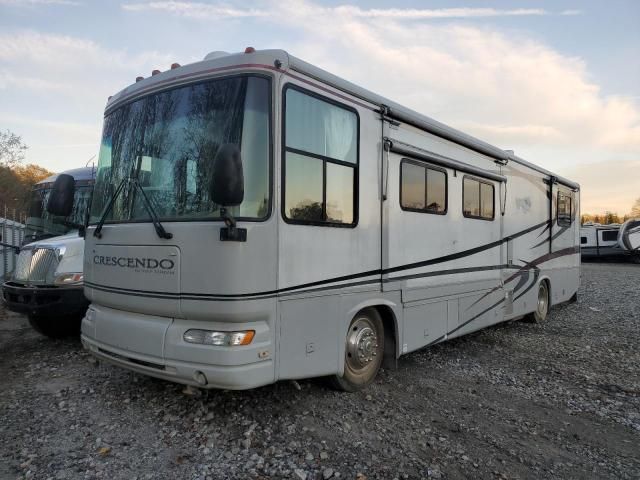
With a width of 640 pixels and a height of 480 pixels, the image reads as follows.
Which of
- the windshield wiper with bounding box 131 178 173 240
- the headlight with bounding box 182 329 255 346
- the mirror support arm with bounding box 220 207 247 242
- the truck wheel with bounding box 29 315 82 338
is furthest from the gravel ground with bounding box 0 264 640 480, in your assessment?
the mirror support arm with bounding box 220 207 247 242

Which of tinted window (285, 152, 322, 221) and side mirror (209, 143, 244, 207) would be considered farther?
tinted window (285, 152, 322, 221)

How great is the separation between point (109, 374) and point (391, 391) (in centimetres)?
308

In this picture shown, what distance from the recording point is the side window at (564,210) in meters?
10.1

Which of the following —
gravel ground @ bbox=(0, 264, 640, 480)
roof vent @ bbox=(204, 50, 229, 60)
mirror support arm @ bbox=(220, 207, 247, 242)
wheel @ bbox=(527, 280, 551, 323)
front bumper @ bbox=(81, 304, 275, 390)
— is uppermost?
roof vent @ bbox=(204, 50, 229, 60)

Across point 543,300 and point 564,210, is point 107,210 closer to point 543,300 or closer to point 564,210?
point 543,300

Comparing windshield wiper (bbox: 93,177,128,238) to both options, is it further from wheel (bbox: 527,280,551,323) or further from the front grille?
wheel (bbox: 527,280,551,323)

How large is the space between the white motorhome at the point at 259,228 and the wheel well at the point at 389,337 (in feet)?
0.05

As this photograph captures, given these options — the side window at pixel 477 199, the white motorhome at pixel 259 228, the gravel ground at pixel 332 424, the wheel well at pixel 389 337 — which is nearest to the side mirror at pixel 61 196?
the white motorhome at pixel 259 228

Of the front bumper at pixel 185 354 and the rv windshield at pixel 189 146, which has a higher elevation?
the rv windshield at pixel 189 146

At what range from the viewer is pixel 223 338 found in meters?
3.64

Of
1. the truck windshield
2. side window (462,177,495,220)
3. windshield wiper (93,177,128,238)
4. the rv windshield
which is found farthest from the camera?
the truck windshield

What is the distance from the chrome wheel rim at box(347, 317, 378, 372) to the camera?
4.68 meters

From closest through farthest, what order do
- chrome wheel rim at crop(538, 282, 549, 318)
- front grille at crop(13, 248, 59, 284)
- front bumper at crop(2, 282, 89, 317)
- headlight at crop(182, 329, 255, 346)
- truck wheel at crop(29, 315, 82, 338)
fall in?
headlight at crop(182, 329, 255, 346) < front bumper at crop(2, 282, 89, 317) < front grille at crop(13, 248, 59, 284) < truck wheel at crop(29, 315, 82, 338) < chrome wheel rim at crop(538, 282, 549, 318)

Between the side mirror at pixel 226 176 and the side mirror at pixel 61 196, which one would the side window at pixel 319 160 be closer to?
the side mirror at pixel 226 176
